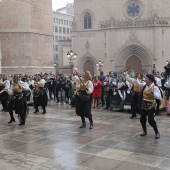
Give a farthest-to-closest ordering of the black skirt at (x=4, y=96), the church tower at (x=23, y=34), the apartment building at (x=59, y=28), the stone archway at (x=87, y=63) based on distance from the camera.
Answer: the apartment building at (x=59, y=28)
the stone archway at (x=87, y=63)
the church tower at (x=23, y=34)
the black skirt at (x=4, y=96)

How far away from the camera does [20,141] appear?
7.47 meters

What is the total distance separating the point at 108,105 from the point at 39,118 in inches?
158

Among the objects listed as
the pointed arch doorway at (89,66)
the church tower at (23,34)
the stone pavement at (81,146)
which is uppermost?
the church tower at (23,34)

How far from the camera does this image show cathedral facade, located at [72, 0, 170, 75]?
36.0 meters

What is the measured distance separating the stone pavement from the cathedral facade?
27.5 m

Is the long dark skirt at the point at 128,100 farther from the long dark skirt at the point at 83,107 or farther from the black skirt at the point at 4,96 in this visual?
the black skirt at the point at 4,96

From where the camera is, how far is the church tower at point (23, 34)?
27016 mm

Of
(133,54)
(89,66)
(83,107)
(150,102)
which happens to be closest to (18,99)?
(83,107)

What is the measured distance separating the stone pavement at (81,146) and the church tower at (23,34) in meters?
18.2

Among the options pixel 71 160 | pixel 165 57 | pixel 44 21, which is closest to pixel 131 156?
pixel 71 160

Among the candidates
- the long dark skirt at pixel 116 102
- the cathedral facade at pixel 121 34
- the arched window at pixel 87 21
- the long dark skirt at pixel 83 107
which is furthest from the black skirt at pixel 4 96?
the arched window at pixel 87 21

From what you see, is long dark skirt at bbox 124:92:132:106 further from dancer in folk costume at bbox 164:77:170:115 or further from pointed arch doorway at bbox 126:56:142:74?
pointed arch doorway at bbox 126:56:142:74

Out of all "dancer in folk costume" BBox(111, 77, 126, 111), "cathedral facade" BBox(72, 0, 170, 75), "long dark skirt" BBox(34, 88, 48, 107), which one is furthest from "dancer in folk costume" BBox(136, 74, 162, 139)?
"cathedral facade" BBox(72, 0, 170, 75)

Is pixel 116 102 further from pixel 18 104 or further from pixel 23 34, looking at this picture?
pixel 23 34
